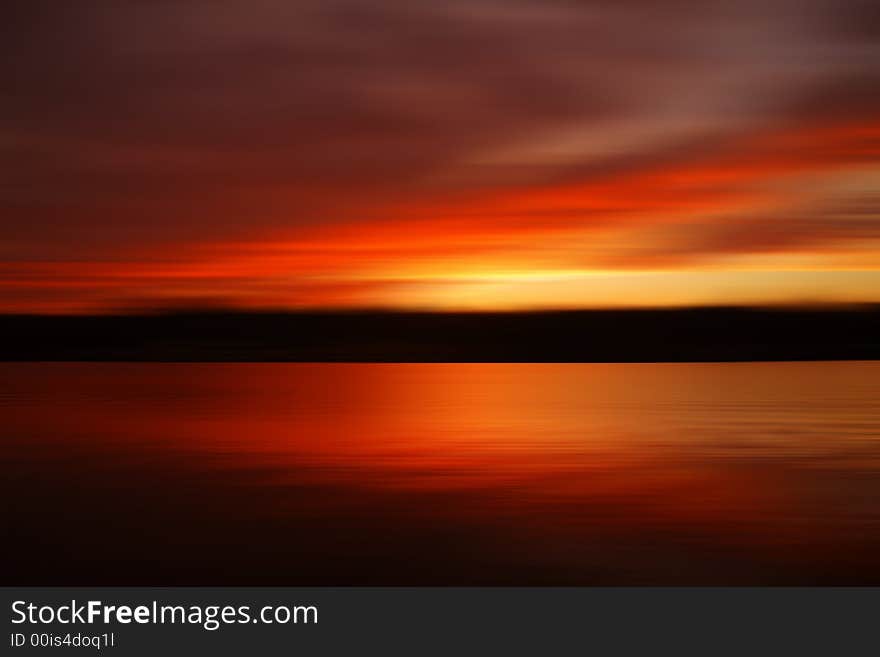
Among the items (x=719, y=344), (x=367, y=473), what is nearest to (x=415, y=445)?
(x=367, y=473)

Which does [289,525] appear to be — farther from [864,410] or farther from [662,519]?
[864,410]

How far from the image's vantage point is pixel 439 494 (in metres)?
5.44

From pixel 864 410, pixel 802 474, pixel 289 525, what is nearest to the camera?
pixel 289 525

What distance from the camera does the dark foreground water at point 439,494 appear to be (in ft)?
13.1

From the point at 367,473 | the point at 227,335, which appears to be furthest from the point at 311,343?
the point at 367,473

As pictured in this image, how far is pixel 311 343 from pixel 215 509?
21174 millimetres

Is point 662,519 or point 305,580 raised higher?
point 662,519

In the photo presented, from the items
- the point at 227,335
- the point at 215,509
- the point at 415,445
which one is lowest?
the point at 215,509

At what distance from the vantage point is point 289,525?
4.66 m

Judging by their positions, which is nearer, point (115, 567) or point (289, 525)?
point (115, 567)

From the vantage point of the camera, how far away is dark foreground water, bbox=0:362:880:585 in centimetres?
400

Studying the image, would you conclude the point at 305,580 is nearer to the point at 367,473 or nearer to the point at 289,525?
the point at 289,525

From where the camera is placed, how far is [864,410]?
402 inches

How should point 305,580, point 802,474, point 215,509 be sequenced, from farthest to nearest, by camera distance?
point 802,474
point 215,509
point 305,580
